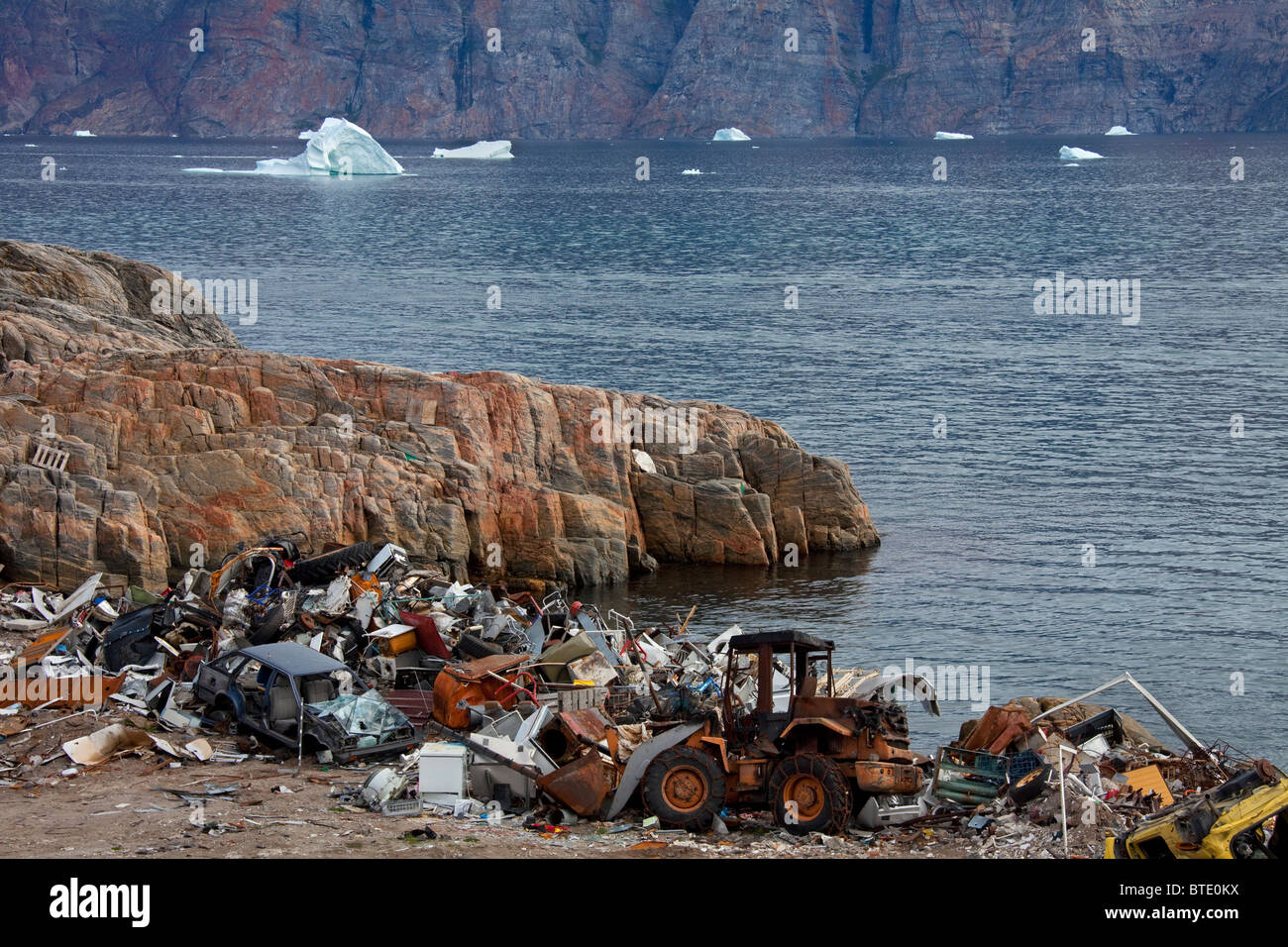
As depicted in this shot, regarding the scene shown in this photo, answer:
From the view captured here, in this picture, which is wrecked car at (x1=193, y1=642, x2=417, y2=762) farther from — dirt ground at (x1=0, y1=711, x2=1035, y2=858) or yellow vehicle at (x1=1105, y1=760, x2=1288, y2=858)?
yellow vehicle at (x1=1105, y1=760, x2=1288, y2=858)

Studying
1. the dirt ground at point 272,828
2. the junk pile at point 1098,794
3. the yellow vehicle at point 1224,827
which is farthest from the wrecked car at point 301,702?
the yellow vehicle at point 1224,827

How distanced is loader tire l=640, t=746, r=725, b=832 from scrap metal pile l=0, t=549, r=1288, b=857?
0.03 metres

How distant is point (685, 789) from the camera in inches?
722

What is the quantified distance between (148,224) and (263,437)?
302ft

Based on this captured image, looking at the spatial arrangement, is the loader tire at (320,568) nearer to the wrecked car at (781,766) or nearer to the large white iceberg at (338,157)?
the wrecked car at (781,766)

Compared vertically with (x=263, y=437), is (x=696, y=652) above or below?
below

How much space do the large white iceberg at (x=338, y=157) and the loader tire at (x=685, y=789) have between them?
534ft

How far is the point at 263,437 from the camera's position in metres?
35.1

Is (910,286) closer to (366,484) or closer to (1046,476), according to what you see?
(1046,476)

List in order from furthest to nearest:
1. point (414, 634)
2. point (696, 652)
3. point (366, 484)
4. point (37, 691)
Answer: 1. point (366, 484)
2. point (696, 652)
3. point (414, 634)
4. point (37, 691)

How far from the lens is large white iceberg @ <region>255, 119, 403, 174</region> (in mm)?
175125

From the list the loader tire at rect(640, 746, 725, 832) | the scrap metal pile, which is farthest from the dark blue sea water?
the loader tire at rect(640, 746, 725, 832)
